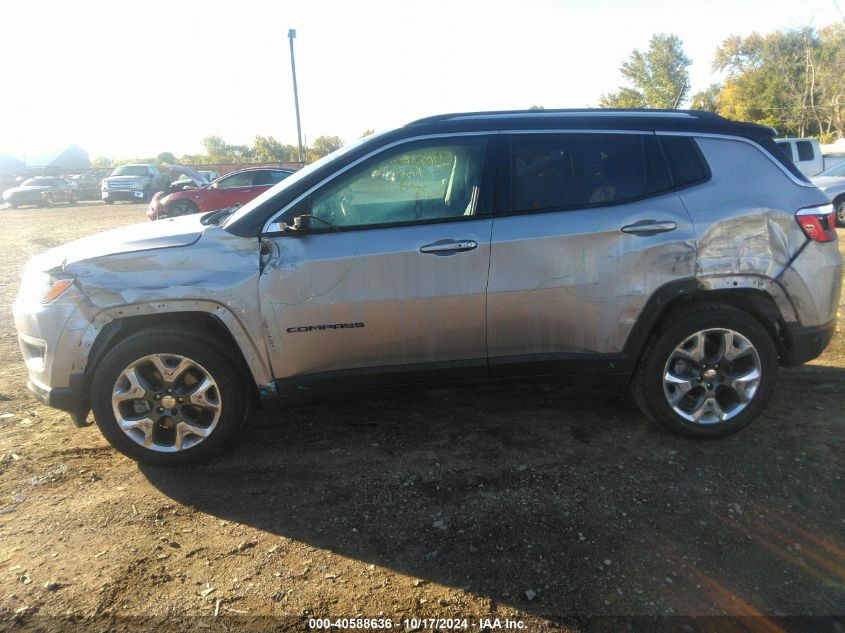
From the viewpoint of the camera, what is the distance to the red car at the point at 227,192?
55.0 ft

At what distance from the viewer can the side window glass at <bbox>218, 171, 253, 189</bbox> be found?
55.2ft

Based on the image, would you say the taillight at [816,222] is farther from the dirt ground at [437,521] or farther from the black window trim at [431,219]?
the black window trim at [431,219]

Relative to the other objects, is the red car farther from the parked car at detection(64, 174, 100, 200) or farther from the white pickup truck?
the parked car at detection(64, 174, 100, 200)

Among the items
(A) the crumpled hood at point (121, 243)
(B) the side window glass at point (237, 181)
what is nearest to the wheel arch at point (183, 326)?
(A) the crumpled hood at point (121, 243)

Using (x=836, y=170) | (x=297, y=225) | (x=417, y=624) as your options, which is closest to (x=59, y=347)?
(x=297, y=225)

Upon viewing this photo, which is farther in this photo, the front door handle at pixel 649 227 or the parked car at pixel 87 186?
the parked car at pixel 87 186

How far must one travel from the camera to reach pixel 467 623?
2.30 m

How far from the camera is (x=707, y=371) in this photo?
11.8 feet

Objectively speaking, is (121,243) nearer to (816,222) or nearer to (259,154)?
(816,222)

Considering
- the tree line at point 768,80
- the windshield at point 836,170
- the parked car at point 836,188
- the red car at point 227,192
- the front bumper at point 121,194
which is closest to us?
the parked car at point 836,188

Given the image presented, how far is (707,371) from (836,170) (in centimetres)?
1321

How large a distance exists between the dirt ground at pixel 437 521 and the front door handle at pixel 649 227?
4.22 ft

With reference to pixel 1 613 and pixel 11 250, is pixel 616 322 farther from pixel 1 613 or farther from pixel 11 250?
pixel 11 250

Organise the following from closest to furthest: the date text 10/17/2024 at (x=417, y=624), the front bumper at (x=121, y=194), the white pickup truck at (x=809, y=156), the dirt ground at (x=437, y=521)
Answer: the date text 10/17/2024 at (x=417, y=624)
the dirt ground at (x=437, y=521)
the white pickup truck at (x=809, y=156)
the front bumper at (x=121, y=194)
